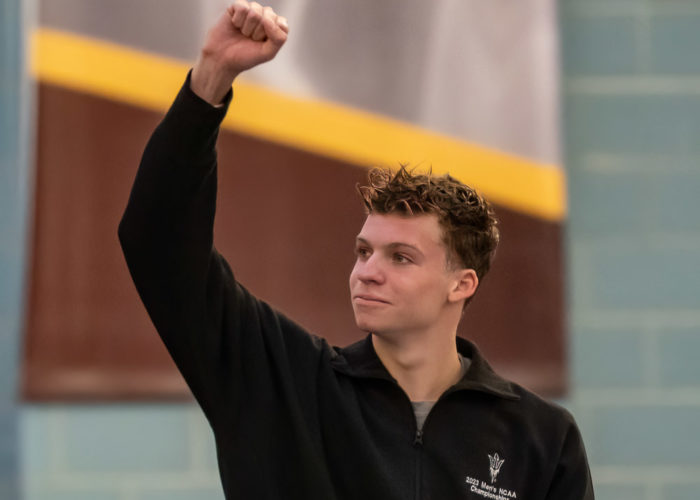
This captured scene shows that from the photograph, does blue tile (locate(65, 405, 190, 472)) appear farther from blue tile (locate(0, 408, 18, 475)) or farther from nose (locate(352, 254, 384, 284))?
nose (locate(352, 254, 384, 284))

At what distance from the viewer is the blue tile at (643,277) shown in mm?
2143

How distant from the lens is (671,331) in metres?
2.15

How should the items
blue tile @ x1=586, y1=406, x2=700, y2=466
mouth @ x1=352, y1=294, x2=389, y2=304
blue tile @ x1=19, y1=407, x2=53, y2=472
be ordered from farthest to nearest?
blue tile @ x1=586, y1=406, x2=700, y2=466 → blue tile @ x1=19, y1=407, x2=53, y2=472 → mouth @ x1=352, y1=294, x2=389, y2=304

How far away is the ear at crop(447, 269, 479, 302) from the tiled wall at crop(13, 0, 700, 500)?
78cm

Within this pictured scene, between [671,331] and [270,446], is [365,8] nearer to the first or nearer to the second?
[671,331]

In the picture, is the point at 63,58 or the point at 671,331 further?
the point at 671,331

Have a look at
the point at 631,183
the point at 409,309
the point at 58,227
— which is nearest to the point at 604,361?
the point at 631,183

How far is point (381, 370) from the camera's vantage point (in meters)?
1.36

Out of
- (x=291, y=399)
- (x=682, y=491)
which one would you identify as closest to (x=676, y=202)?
Result: (x=682, y=491)

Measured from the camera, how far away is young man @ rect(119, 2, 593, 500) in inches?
46.3

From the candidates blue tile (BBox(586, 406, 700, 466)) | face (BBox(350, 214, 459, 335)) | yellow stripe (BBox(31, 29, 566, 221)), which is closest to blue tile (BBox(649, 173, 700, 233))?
yellow stripe (BBox(31, 29, 566, 221))

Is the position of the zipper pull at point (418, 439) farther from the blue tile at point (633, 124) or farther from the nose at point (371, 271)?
the blue tile at point (633, 124)

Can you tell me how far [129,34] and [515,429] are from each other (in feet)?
3.88

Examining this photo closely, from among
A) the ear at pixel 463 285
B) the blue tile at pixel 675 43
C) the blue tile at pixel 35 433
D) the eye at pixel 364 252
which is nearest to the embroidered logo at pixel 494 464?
the ear at pixel 463 285
